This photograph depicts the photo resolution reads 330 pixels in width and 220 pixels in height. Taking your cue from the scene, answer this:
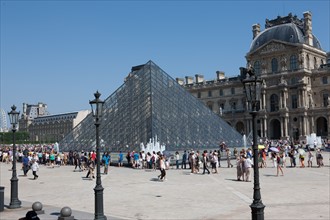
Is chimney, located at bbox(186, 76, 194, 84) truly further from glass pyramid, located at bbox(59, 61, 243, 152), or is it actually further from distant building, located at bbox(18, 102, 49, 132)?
distant building, located at bbox(18, 102, 49, 132)

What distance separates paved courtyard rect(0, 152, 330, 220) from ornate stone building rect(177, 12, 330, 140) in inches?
1685

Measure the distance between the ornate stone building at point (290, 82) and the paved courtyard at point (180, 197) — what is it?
42.8 m

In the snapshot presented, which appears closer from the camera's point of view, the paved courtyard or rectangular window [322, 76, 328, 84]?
the paved courtyard

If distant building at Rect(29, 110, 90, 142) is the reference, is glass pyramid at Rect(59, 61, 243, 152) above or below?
below

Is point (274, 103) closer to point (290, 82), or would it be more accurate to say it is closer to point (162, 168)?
point (290, 82)

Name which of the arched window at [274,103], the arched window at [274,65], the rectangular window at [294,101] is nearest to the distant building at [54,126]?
the arched window at [274,103]

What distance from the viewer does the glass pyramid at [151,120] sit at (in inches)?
1034

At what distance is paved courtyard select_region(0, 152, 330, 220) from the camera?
385 inches

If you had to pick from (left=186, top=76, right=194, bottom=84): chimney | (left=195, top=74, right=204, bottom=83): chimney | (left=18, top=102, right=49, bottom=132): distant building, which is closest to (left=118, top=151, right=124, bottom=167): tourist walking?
(left=195, top=74, right=204, bottom=83): chimney

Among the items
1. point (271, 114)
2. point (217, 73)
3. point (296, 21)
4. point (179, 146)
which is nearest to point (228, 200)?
point (179, 146)

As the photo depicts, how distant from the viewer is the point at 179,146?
26.5 m

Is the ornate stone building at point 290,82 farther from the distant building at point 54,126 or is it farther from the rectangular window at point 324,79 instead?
the distant building at point 54,126

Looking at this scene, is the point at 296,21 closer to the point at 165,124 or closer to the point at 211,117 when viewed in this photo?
the point at 211,117

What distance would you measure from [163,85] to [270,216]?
20.6 m
